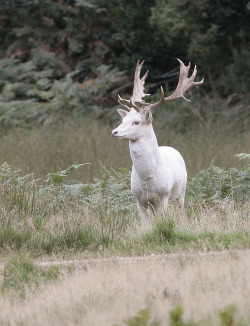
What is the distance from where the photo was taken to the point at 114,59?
24000mm

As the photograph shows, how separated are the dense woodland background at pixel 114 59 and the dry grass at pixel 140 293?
11100 mm

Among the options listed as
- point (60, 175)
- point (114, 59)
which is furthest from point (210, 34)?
point (60, 175)

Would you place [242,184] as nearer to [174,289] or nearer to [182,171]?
[182,171]

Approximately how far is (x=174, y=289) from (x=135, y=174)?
3.66 meters

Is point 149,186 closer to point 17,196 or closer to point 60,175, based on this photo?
point 17,196

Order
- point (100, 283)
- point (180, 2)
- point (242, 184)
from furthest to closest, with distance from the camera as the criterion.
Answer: point (180, 2), point (242, 184), point (100, 283)

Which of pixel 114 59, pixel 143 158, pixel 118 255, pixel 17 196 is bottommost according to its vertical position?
pixel 118 255

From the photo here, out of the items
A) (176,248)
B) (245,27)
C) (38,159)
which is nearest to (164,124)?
(245,27)

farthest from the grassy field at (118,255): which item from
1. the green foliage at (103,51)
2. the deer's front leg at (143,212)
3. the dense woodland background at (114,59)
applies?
the green foliage at (103,51)

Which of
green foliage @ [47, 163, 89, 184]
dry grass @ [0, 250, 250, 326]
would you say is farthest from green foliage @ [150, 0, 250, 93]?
dry grass @ [0, 250, 250, 326]

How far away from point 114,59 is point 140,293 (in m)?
18.2

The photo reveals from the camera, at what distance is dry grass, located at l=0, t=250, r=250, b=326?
5.70 m

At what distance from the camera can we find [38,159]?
15734 millimetres

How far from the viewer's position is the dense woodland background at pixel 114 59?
2078 centimetres
